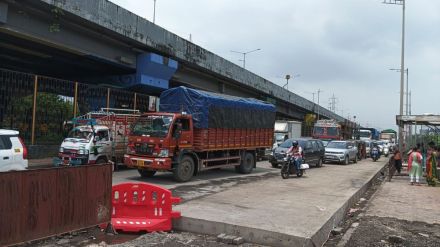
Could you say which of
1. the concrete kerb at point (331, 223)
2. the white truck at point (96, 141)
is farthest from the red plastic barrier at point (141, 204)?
the white truck at point (96, 141)

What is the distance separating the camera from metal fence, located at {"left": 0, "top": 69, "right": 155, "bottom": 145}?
68.4 ft

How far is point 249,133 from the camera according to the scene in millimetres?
19750

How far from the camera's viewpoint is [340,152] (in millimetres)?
29016

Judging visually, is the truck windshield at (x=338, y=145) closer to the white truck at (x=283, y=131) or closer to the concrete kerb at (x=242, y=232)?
the white truck at (x=283, y=131)

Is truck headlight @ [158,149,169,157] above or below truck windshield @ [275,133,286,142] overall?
below

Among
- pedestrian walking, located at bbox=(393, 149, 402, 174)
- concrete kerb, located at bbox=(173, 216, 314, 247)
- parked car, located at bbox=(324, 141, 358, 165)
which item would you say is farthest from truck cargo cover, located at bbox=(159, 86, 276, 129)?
parked car, located at bbox=(324, 141, 358, 165)

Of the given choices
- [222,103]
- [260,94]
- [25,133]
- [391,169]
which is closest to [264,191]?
[222,103]

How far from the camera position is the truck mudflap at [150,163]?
14.9 m

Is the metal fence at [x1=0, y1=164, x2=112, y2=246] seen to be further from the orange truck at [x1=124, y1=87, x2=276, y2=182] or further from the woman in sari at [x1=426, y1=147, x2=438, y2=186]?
the woman in sari at [x1=426, y1=147, x2=438, y2=186]

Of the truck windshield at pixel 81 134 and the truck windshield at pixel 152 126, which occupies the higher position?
the truck windshield at pixel 152 126

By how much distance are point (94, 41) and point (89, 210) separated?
19251 mm

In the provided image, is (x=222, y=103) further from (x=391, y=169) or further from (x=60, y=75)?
(x=60, y=75)

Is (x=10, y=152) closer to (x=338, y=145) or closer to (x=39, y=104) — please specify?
(x=39, y=104)

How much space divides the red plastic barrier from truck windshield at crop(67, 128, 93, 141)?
9.49 metres
